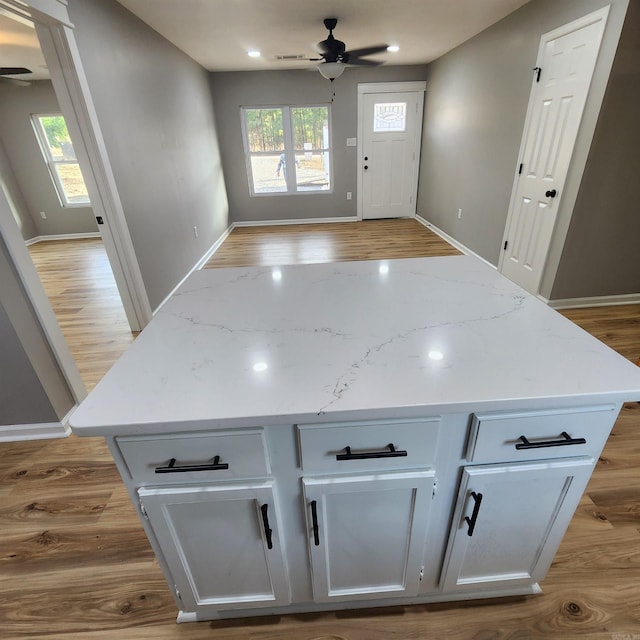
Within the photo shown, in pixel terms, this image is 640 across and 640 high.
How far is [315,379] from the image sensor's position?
81 cm

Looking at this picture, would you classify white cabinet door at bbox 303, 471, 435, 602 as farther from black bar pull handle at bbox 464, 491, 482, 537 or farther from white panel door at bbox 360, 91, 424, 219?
white panel door at bbox 360, 91, 424, 219

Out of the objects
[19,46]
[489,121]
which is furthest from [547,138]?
[19,46]

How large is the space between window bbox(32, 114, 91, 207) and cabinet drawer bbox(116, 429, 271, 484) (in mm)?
6468

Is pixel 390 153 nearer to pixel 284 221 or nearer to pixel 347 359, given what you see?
pixel 284 221

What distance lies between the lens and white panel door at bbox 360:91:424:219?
18.7 feet

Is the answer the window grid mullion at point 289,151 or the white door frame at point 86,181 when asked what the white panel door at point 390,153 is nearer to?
the window grid mullion at point 289,151

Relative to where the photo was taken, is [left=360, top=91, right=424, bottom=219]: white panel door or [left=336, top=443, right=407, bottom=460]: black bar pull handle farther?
[left=360, top=91, right=424, bottom=219]: white panel door

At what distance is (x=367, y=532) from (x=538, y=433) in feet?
1.67

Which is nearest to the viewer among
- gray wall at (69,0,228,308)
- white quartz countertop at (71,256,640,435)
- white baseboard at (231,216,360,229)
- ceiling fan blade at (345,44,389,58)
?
white quartz countertop at (71,256,640,435)

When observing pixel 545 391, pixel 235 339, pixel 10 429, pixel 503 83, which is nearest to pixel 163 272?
pixel 10 429

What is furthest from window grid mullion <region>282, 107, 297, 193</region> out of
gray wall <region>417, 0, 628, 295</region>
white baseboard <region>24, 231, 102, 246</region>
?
white baseboard <region>24, 231, 102, 246</region>

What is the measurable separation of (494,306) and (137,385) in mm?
1027

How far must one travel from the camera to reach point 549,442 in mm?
821

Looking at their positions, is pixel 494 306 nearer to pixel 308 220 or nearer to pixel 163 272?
pixel 163 272
